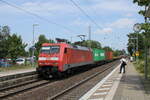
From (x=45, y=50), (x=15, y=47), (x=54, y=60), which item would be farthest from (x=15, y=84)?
(x=15, y=47)

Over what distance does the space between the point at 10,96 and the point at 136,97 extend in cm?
575

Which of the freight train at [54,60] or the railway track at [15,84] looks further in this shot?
the freight train at [54,60]

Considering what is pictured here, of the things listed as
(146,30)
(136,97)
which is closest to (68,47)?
(146,30)

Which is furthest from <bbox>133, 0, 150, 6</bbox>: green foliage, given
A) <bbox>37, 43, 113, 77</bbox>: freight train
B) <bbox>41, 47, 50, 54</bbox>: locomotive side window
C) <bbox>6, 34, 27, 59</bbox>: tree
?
<bbox>6, 34, 27, 59</bbox>: tree

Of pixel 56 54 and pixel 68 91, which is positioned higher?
pixel 56 54

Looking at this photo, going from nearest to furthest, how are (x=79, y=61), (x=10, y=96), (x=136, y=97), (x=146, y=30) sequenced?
(x=136, y=97) → (x=10, y=96) → (x=146, y=30) → (x=79, y=61)

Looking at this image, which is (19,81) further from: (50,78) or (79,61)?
(79,61)

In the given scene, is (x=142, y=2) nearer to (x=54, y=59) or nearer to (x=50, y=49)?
(x=54, y=59)

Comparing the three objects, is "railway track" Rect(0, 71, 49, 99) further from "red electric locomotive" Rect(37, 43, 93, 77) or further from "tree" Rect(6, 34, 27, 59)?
"tree" Rect(6, 34, 27, 59)

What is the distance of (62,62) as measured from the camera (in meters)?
20.2

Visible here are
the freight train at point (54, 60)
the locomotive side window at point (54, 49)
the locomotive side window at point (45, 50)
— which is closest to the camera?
the freight train at point (54, 60)

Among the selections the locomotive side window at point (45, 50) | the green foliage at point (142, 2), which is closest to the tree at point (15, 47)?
the locomotive side window at point (45, 50)

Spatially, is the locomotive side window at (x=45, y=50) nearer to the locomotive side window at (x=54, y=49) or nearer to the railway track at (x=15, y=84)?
the locomotive side window at (x=54, y=49)

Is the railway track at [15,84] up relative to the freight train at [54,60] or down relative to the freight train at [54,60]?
down
